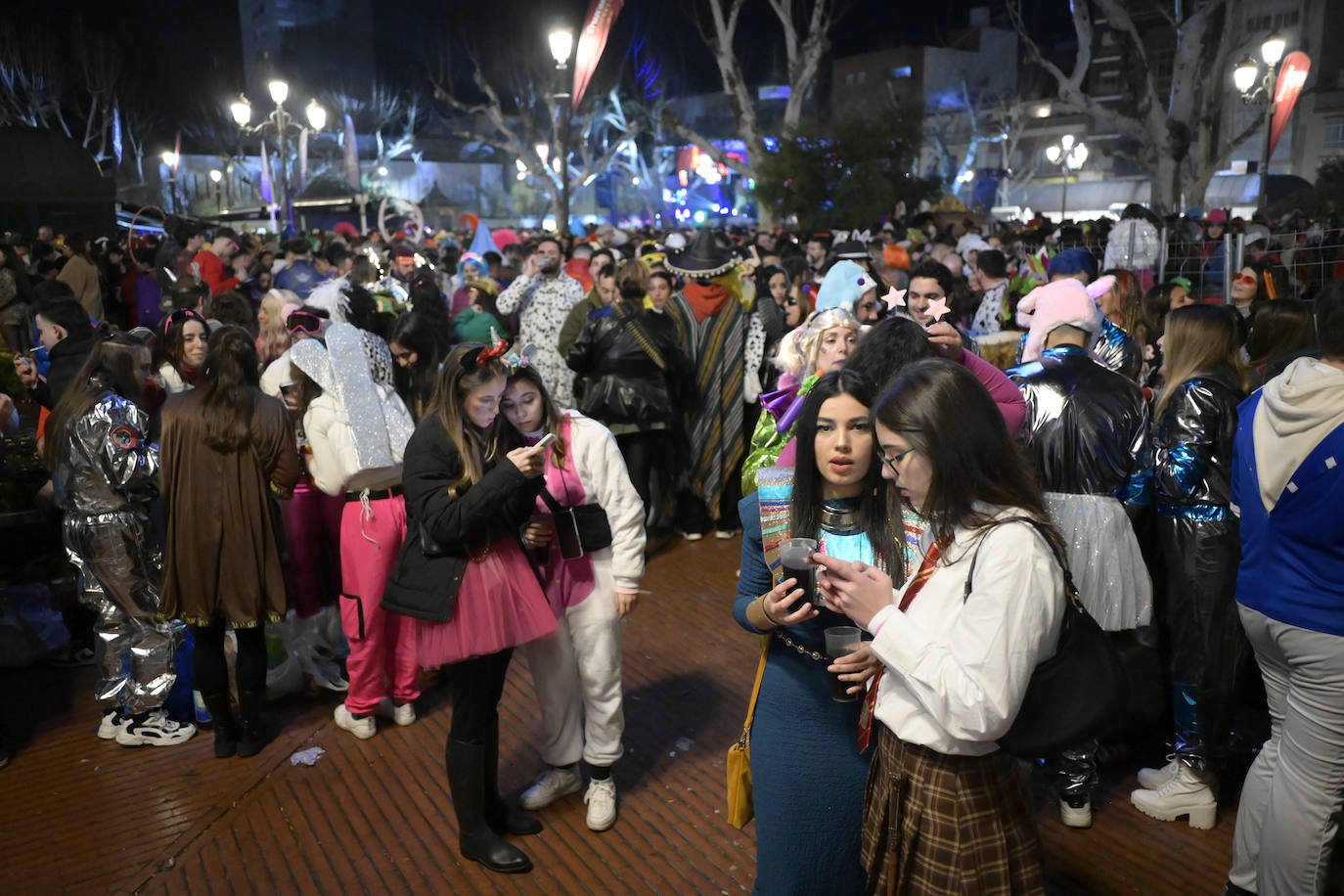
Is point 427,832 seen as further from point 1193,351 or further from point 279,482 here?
point 1193,351

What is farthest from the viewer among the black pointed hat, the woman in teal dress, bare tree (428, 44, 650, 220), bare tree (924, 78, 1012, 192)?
bare tree (924, 78, 1012, 192)

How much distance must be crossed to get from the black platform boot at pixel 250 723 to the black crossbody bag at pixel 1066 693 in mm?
3809

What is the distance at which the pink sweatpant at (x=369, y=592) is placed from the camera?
14.5 feet

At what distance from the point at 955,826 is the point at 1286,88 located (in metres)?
15.9

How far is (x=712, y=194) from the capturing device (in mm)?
63688

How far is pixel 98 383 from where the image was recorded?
4367mm

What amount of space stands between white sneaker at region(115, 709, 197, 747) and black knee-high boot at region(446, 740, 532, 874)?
6.40 feet

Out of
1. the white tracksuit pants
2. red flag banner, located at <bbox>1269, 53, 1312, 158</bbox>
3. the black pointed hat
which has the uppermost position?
red flag banner, located at <bbox>1269, 53, 1312, 158</bbox>

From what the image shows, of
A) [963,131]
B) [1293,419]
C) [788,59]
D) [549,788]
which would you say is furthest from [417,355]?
[963,131]

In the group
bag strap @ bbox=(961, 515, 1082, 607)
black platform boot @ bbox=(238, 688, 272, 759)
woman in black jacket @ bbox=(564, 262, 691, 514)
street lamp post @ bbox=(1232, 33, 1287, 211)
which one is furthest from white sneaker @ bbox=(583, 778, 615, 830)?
street lamp post @ bbox=(1232, 33, 1287, 211)

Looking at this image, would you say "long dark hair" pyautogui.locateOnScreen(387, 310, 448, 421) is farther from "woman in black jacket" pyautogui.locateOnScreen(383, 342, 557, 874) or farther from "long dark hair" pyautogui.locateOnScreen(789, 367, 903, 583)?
"long dark hair" pyautogui.locateOnScreen(789, 367, 903, 583)

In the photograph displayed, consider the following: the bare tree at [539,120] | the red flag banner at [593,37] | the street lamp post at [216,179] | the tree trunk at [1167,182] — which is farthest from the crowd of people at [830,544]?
the street lamp post at [216,179]

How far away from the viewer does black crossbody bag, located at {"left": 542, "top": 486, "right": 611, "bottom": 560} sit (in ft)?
12.1

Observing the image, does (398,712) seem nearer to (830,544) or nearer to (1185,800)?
(830,544)
